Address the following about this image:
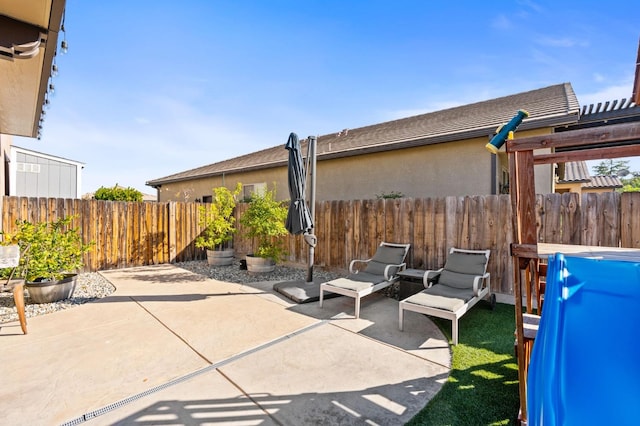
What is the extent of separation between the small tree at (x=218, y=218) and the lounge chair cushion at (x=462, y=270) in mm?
6303

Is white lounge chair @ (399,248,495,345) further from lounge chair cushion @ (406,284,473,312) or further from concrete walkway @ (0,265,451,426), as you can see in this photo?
concrete walkway @ (0,265,451,426)

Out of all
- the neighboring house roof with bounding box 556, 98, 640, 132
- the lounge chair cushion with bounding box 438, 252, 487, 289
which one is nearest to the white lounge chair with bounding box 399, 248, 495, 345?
the lounge chair cushion with bounding box 438, 252, 487, 289

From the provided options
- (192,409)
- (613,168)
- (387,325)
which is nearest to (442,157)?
(387,325)

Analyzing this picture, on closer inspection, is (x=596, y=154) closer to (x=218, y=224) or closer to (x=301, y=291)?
(x=301, y=291)

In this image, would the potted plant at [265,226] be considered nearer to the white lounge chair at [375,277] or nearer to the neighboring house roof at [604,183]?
the white lounge chair at [375,277]

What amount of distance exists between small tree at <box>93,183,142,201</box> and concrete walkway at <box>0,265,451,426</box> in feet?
48.8

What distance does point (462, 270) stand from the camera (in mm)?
5023

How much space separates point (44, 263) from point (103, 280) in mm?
2091

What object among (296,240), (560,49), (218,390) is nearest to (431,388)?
(218,390)

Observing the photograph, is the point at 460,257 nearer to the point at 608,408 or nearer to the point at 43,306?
the point at 608,408

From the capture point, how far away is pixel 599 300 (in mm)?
1215

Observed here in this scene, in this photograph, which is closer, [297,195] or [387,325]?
[387,325]

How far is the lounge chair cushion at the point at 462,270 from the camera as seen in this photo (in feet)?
15.7

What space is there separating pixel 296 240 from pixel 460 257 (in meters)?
4.82
